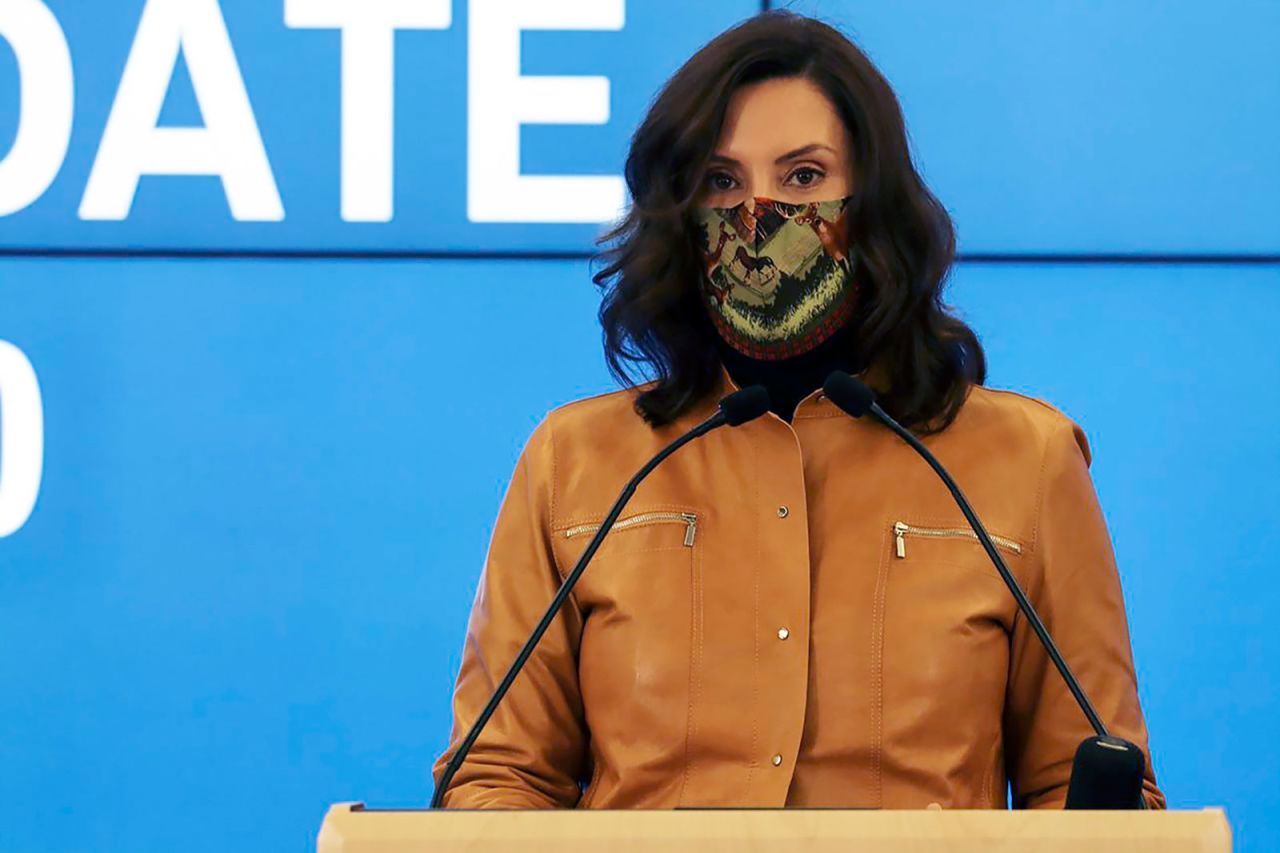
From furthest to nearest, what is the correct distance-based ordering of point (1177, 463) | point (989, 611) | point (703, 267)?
point (1177, 463) < point (703, 267) < point (989, 611)

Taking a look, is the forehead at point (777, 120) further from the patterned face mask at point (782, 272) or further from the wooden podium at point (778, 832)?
the wooden podium at point (778, 832)

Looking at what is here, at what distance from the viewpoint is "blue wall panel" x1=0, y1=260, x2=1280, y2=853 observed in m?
2.37

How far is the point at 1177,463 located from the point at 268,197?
1365 millimetres

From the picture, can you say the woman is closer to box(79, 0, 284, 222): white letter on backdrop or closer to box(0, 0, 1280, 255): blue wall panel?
box(0, 0, 1280, 255): blue wall panel

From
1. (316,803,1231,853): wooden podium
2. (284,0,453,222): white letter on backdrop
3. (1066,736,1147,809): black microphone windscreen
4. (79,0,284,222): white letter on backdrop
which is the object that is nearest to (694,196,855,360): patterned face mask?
(1066,736,1147,809): black microphone windscreen

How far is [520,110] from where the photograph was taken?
240 centimetres

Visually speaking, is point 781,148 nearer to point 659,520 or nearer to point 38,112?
point 659,520

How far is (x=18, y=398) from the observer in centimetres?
240

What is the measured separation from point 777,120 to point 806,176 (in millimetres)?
63

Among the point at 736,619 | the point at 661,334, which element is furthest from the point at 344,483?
the point at 736,619

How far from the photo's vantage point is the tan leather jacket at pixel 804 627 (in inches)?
59.9

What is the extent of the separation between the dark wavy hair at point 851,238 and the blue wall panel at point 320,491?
2.21 feet

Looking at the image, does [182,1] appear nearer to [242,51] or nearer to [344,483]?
[242,51]

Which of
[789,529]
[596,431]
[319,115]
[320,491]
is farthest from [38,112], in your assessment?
[789,529]
